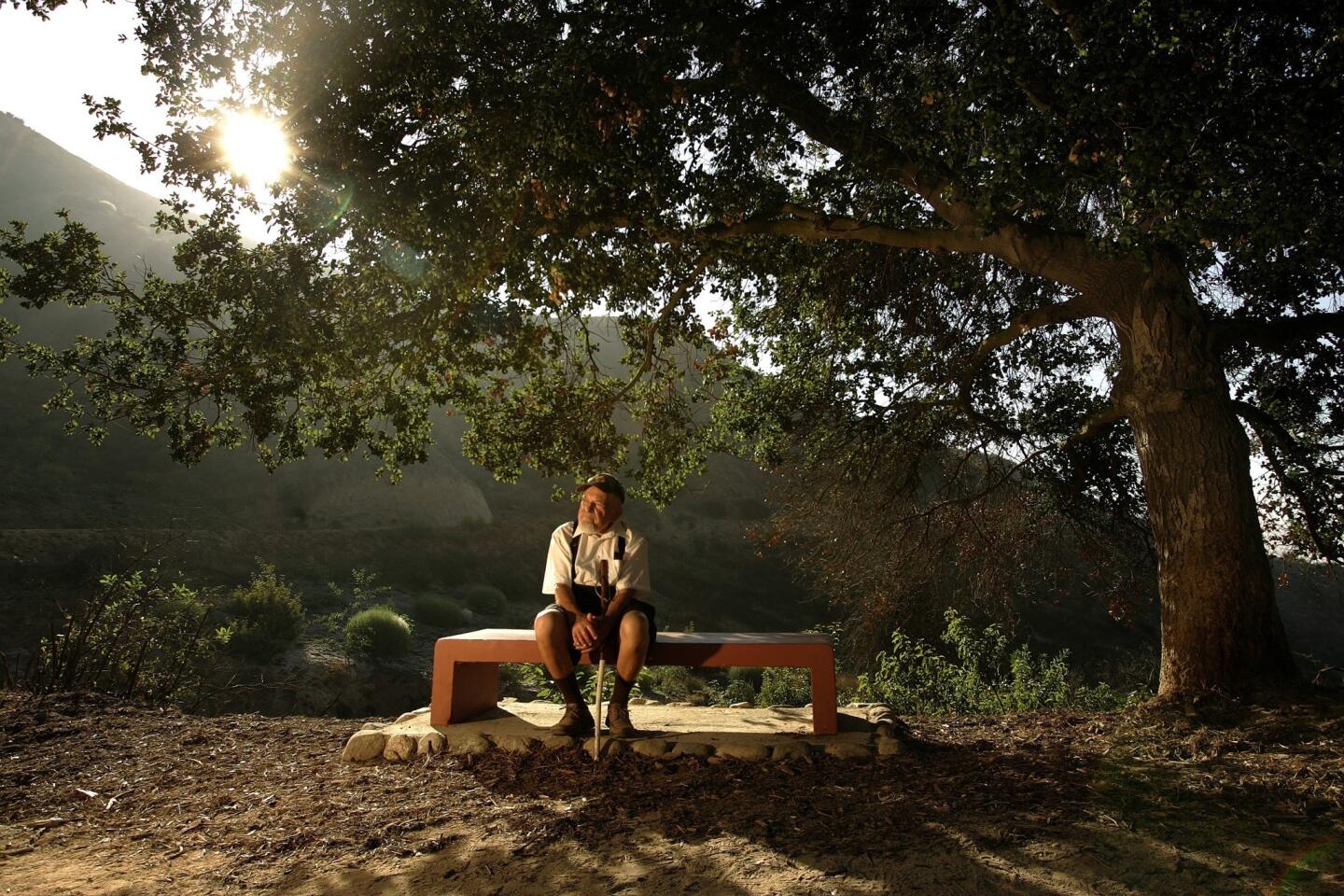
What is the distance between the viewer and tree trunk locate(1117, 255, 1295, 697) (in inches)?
210

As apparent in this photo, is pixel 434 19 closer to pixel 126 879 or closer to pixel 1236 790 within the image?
pixel 126 879

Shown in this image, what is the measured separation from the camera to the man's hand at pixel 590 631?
15.9 feet

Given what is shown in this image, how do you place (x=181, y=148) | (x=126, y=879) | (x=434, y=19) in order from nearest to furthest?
(x=126, y=879)
(x=434, y=19)
(x=181, y=148)

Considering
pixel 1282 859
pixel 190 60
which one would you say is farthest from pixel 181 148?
pixel 1282 859

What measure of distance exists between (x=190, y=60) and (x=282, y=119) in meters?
0.93

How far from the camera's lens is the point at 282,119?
18.6ft

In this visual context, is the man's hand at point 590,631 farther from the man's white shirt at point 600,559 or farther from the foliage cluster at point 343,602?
the foliage cluster at point 343,602

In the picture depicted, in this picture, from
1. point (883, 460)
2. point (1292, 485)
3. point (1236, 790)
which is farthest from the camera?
point (883, 460)

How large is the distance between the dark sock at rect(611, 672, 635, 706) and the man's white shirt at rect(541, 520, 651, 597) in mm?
522

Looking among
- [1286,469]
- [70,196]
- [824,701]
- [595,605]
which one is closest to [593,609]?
[595,605]

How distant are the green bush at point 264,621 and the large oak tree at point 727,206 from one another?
30.0ft

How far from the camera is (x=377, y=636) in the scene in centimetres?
1669

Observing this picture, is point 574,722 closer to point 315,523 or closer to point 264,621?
point 264,621

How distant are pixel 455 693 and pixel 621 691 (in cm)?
113
